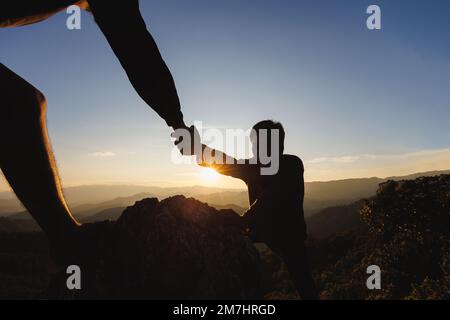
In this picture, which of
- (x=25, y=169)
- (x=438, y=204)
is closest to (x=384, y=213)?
(x=438, y=204)

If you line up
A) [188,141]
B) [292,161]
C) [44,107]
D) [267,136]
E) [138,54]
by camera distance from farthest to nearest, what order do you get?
[267,136] → [292,161] → [44,107] → [188,141] → [138,54]

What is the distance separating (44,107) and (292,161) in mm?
1822

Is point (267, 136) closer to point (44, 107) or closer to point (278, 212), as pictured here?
point (278, 212)

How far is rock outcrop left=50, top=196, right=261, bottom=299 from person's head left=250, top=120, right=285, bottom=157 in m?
0.59

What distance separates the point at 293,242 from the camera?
2338 mm

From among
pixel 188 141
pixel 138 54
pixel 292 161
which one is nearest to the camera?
pixel 138 54

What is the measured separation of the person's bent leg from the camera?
2.08m

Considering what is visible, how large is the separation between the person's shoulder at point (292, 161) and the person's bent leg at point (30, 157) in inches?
63.5

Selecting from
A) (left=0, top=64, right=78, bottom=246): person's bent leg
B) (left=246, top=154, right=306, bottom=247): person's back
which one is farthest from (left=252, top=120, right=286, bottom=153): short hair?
(left=0, top=64, right=78, bottom=246): person's bent leg

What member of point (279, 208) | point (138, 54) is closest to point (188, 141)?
point (138, 54)

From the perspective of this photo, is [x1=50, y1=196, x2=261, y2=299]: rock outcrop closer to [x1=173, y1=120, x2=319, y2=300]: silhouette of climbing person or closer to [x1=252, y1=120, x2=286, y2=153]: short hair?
[x1=173, y1=120, x2=319, y2=300]: silhouette of climbing person

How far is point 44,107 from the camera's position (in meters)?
2.30

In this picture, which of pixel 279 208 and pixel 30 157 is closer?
pixel 30 157
